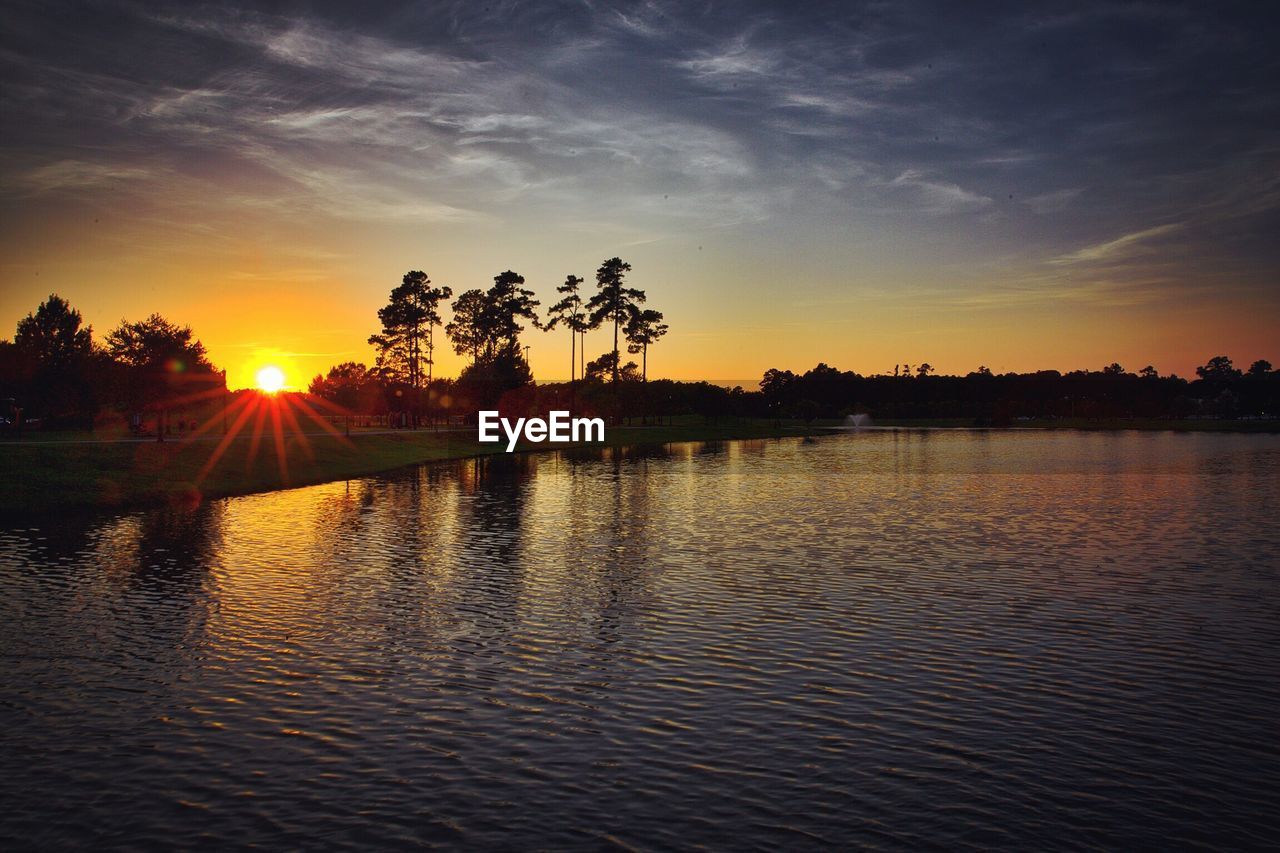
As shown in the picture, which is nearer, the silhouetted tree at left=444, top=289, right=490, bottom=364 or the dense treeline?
the dense treeline

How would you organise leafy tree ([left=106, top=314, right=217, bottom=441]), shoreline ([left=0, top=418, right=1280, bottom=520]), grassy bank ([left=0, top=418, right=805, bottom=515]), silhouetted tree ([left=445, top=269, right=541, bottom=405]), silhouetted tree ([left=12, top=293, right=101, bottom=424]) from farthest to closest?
silhouetted tree ([left=445, top=269, right=541, bottom=405]) → silhouetted tree ([left=12, top=293, right=101, bottom=424]) → leafy tree ([left=106, top=314, right=217, bottom=441]) → grassy bank ([left=0, top=418, right=805, bottom=515]) → shoreline ([left=0, top=418, right=1280, bottom=520])

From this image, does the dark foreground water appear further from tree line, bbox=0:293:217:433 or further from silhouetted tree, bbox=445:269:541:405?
silhouetted tree, bbox=445:269:541:405

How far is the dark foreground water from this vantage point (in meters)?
11.9

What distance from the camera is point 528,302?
163625 millimetres

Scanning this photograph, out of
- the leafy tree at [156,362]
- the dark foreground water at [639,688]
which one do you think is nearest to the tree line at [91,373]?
the leafy tree at [156,362]

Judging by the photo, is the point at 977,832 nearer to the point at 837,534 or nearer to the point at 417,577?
the point at 417,577

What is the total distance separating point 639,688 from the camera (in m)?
17.3

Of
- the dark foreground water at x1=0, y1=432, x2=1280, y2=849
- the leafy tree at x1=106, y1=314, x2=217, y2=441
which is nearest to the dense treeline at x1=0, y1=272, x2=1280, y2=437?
the leafy tree at x1=106, y1=314, x2=217, y2=441

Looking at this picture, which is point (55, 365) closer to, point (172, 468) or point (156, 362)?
point (156, 362)

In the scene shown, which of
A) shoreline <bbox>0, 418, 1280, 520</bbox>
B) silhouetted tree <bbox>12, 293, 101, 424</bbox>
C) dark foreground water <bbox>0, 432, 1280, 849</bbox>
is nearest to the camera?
dark foreground water <bbox>0, 432, 1280, 849</bbox>

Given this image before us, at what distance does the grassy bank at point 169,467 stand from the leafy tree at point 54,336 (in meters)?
56.6

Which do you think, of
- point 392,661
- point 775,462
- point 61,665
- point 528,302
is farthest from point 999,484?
point 528,302

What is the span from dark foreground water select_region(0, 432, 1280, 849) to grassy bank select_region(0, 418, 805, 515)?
29.5ft

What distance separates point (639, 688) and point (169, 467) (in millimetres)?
49185
